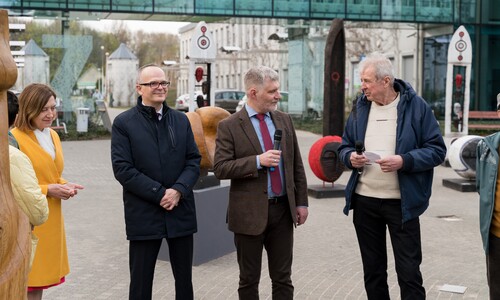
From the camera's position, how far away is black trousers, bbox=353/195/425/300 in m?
4.89

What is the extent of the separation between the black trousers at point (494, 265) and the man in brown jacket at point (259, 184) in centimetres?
126

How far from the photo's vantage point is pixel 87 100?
87.1 ft

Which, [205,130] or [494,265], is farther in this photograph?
[205,130]

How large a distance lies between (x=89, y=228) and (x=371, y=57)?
5696 mm

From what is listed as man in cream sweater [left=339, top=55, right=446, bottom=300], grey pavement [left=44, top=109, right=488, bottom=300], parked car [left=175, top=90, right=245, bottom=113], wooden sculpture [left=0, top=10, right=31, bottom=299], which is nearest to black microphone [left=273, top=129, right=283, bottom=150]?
man in cream sweater [left=339, top=55, right=446, bottom=300]

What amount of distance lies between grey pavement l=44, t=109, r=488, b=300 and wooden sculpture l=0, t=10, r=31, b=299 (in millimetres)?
3685

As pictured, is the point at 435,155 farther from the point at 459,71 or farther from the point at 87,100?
the point at 459,71

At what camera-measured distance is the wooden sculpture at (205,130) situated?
23.9 ft

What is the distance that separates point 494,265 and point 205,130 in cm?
390

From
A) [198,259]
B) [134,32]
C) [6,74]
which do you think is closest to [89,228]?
[198,259]

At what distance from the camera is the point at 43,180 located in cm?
473

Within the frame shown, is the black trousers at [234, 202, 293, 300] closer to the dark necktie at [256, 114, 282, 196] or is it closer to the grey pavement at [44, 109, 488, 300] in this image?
the dark necktie at [256, 114, 282, 196]

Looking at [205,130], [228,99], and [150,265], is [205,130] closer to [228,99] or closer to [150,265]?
[150,265]

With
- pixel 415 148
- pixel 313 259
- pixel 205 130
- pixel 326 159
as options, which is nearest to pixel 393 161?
pixel 415 148
